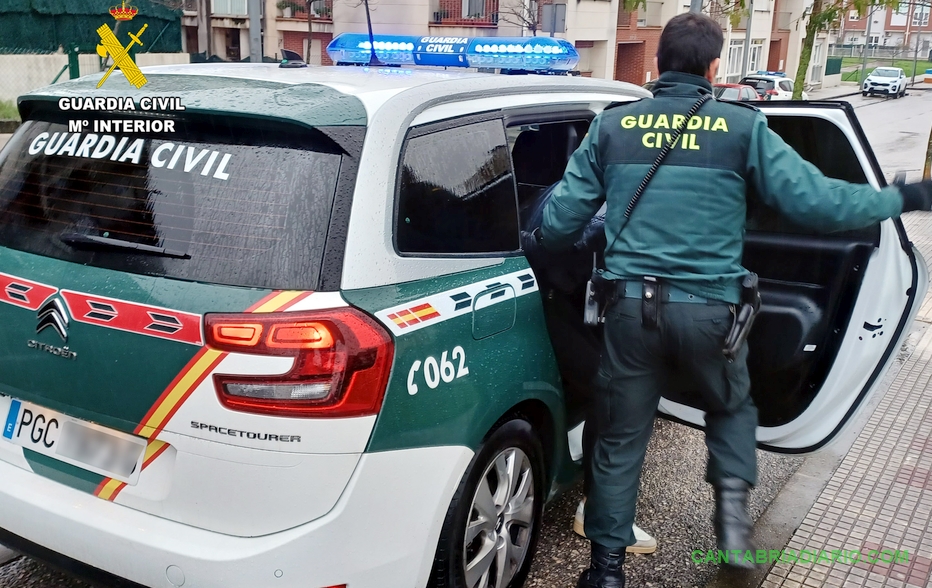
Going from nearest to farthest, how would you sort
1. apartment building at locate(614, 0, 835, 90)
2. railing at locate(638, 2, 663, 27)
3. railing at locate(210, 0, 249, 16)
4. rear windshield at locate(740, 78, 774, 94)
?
1. railing at locate(210, 0, 249, 16)
2. rear windshield at locate(740, 78, 774, 94)
3. apartment building at locate(614, 0, 835, 90)
4. railing at locate(638, 2, 663, 27)

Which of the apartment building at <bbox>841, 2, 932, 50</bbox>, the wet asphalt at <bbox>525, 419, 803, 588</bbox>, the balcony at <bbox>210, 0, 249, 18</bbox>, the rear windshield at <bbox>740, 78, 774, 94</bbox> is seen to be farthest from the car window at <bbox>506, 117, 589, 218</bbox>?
the apartment building at <bbox>841, 2, 932, 50</bbox>

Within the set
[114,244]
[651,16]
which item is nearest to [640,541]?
[114,244]

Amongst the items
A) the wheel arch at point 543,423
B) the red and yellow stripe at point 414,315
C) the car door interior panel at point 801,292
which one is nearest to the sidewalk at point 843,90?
the car door interior panel at point 801,292

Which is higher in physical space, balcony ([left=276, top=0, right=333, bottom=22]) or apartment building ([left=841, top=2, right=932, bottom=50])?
apartment building ([left=841, top=2, right=932, bottom=50])

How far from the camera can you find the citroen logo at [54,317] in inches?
90.1

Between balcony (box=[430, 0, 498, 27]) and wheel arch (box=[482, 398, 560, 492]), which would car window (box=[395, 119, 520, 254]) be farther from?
balcony (box=[430, 0, 498, 27])

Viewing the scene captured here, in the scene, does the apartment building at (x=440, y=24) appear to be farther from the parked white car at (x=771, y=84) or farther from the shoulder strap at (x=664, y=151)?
the shoulder strap at (x=664, y=151)

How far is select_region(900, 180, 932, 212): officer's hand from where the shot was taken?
279cm

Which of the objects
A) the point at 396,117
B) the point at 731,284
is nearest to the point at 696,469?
the point at 731,284

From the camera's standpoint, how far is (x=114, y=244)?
2340mm

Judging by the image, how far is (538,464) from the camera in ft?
9.56

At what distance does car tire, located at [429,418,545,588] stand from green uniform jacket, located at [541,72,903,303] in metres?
0.67

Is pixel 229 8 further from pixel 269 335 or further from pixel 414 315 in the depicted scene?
pixel 269 335

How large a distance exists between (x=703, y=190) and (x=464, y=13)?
95.5ft
